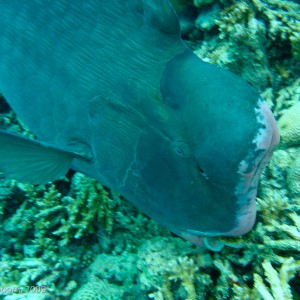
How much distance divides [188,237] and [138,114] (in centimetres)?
88

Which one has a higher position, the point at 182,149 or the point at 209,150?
the point at 209,150

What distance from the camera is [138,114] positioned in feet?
7.22

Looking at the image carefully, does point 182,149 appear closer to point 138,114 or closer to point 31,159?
point 138,114

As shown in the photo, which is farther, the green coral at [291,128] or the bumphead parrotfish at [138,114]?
the green coral at [291,128]

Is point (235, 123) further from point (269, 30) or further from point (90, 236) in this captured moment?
point (90, 236)

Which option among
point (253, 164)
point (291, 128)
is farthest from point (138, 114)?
point (291, 128)

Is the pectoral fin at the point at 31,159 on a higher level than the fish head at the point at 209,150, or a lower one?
lower

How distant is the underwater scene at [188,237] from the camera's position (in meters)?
2.30

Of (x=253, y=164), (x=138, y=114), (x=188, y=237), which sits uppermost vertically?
(x=253, y=164)

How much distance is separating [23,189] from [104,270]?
3.95ft

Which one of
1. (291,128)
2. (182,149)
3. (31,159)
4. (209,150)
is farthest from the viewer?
(291,128)

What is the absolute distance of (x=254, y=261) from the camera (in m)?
2.34

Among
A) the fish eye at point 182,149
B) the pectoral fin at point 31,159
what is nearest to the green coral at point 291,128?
the fish eye at point 182,149

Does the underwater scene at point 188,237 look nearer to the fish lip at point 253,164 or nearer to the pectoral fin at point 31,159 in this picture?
the pectoral fin at point 31,159
